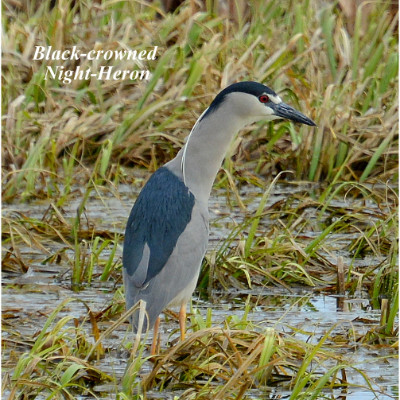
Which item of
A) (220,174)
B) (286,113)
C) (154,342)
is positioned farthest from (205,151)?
(220,174)

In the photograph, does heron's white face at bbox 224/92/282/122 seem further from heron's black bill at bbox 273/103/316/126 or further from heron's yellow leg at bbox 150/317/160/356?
heron's yellow leg at bbox 150/317/160/356

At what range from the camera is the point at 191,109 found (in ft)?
25.1

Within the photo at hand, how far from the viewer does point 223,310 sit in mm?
5125

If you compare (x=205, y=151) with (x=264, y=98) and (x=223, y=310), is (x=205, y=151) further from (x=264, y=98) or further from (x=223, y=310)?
(x=223, y=310)

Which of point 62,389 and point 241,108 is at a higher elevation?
point 241,108

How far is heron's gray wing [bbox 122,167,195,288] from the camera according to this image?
452 cm

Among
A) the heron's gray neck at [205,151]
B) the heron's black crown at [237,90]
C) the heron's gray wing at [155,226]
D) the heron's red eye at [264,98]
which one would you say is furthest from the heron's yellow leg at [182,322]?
the heron's red eye at [264,98]

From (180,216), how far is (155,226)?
128 millimetres

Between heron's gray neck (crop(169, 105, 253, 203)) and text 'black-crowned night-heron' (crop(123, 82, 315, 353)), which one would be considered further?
heron's gray neck (crop(169, 105, 253, 203))

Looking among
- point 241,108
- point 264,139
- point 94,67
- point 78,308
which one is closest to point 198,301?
point 78,308

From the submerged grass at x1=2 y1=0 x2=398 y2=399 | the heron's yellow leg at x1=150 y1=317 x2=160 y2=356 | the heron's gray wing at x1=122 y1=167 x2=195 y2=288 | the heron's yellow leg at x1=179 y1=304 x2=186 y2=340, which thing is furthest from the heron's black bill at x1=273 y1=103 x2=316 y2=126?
the heron's yellow leg at x1=150 y1=317 x2=160 y2=356

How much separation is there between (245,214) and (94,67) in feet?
6.65

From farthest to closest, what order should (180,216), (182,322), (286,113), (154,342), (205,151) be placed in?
(286,113), (205,151), (180,216), (182,322), (154,342)

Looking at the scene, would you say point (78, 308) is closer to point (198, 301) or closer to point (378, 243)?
point (198, 301)
